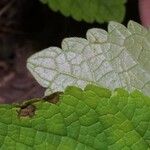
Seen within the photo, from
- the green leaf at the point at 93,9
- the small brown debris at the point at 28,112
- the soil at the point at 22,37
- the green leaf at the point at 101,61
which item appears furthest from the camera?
the soil at the point at 22,37

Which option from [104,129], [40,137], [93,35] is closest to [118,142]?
[104,129]

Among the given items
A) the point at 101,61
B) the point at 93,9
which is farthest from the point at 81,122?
the point at 93,9

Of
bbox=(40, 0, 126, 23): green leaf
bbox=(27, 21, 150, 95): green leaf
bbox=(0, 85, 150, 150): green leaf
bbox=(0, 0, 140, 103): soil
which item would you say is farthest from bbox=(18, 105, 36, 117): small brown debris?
bbox=(0, 0, 140, 103): soil

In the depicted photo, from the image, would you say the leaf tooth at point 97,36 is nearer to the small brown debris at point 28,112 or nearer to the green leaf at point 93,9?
the small brown debris at point 28,112

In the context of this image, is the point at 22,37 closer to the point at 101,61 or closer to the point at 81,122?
the point at 101,61

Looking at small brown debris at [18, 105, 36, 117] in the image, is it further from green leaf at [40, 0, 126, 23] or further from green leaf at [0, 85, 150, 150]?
green leaf at [40, 0, 126, 23]

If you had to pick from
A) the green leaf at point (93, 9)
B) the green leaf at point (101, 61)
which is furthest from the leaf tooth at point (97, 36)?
the green leaf at point (93, 9)
